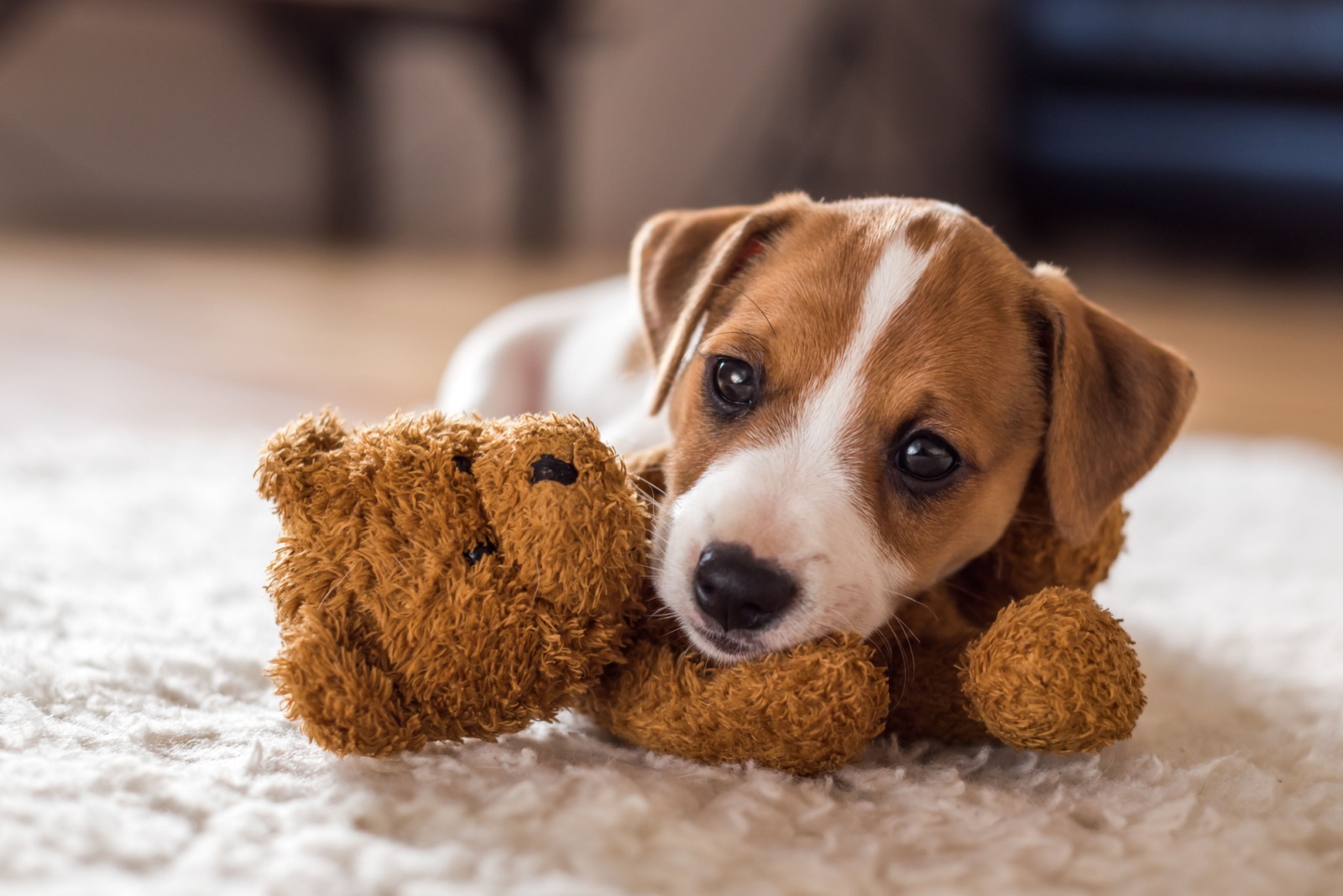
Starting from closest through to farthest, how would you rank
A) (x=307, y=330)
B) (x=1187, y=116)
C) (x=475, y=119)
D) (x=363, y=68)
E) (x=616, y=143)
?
(x=307, y=330) < (x=1187, y=116) < (x=363, y=68) < (x=475, y=119) < (x=616, y=143)

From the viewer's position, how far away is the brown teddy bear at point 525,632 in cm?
143

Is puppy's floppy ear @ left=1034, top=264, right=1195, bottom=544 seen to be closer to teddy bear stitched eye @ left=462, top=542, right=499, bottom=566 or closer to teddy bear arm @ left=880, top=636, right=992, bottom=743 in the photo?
teddy bear arm @ left=880, top=636, right=992, bottom=743

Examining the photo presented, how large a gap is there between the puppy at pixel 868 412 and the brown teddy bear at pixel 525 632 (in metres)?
0.09

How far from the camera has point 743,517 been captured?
1.56 metres

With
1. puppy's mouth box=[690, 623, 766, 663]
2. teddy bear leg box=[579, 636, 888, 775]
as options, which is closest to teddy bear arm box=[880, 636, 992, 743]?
teddy bear leg box=[579, 636, 888, 775]

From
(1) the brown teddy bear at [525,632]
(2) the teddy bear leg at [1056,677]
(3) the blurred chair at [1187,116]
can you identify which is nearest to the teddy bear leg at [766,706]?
(1) the brown teddy bear at [525,632]

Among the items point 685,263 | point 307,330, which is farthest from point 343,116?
point 685,263

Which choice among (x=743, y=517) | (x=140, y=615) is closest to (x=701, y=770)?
(x=743, y=517)

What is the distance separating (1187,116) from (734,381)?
Result: 315 inches

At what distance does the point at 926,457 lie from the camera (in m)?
1.76

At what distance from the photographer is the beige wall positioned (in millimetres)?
7984

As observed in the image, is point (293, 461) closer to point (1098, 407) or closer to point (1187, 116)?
point (1098, 407)

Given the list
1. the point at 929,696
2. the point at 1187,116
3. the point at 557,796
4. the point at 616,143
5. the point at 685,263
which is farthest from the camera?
the point at 616,143

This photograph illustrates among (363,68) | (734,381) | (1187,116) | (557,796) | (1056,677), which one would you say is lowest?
(557,796)
